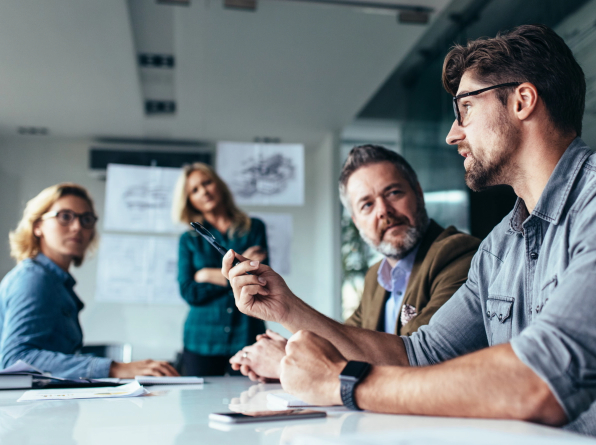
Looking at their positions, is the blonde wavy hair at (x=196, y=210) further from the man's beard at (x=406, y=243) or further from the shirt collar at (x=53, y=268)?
the man's beard at (x=406, y=243)

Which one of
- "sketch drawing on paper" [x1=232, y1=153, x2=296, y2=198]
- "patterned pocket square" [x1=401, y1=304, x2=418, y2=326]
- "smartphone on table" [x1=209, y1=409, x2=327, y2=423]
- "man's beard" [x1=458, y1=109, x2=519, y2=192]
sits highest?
"sketch drawing on paper" [x1=232, y1=153, x2=296, y2=198]

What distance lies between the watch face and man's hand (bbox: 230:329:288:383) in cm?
62

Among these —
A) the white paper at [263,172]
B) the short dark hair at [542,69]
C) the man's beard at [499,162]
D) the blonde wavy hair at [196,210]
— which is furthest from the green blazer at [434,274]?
the white paper at [263,172]

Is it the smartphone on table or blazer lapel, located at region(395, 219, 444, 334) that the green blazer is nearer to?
blazer lapel, located at region(395, 219, 444, 334)

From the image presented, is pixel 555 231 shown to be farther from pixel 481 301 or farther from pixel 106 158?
pixel 106 158

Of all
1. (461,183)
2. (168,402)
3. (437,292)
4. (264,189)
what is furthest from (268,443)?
(264,189)

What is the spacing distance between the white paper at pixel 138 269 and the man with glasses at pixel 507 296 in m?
1.98

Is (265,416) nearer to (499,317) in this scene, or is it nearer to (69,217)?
(499,317)

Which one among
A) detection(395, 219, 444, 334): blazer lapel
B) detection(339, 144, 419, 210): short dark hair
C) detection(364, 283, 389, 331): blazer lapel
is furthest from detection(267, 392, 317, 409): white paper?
detection(339, 144, 419, 210): short dark hair

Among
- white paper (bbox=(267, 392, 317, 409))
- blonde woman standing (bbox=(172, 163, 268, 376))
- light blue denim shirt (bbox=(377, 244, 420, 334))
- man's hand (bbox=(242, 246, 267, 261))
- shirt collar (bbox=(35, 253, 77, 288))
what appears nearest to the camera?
white paper (bbox=(267, 392, 317, 409))

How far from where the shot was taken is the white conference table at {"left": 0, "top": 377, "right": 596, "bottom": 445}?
→ 0.65 meters

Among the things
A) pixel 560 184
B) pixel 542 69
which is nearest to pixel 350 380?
pixel 560 184

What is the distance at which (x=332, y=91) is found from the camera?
330 cm

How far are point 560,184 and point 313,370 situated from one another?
587 millimetres
